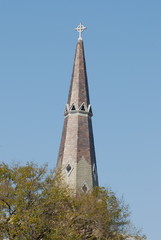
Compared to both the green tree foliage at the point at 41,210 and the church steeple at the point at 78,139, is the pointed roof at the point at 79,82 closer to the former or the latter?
the church steeple at the point at 78,139

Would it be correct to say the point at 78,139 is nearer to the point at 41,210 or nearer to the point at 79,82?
the point at 79,82

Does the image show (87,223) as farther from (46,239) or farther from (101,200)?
(46,239)

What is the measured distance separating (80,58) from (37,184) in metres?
24.2

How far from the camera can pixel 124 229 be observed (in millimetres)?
50938

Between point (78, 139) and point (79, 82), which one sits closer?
point (78, 139)

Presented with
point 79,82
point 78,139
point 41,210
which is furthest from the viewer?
point 79,82

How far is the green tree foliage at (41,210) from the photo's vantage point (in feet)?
137

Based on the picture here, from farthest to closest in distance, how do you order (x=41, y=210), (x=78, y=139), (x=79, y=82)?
(x=79, y=82) < (x=78, y=139) < (x=41, y=210)

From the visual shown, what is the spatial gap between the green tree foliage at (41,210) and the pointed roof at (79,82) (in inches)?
626

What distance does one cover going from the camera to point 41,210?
141ft

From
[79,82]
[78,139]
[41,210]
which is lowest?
[41,210]

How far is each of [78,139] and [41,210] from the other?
61.0 feet

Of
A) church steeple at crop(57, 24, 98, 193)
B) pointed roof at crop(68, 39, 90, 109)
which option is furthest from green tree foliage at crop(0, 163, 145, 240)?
pointed roof at crop(68, 39, 90, 109)

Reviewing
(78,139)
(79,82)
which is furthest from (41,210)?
(79,82)
